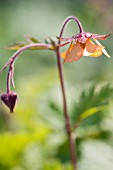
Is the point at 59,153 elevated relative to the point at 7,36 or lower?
lower

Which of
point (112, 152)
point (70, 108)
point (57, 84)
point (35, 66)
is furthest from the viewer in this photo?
point (35, 66)

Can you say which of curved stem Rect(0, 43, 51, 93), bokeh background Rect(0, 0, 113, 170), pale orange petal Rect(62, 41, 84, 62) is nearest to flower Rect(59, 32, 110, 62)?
pale orange petal Rect(62, 41, 84, 62)

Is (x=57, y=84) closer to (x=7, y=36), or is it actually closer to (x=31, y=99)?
(x=31, y=99)

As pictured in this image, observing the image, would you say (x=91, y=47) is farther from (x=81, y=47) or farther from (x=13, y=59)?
(x=13, y=59)

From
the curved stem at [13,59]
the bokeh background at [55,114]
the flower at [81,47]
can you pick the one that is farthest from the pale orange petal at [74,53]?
the bokeh background at [55,114]

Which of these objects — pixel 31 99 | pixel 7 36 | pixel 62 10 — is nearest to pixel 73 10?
pixel 62 10

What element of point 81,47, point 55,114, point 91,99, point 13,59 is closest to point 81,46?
point 81,47

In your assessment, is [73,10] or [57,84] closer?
[57,84]

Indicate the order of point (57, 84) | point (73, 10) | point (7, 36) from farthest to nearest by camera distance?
point (73, 10) < point (7, 36) < point (57, 84)

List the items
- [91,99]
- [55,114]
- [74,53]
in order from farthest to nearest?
[55,114] < [91,99] < [74,53]
